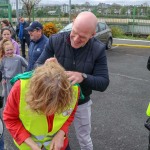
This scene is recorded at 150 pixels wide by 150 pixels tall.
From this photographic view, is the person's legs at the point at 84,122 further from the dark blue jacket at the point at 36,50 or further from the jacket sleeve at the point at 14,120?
the dark blue jacket at the point at 36,50

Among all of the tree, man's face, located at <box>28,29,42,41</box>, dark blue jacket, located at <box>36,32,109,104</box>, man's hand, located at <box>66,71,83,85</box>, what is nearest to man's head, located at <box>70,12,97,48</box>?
dark blue jacket, located at <box>36,32,109,104</box>

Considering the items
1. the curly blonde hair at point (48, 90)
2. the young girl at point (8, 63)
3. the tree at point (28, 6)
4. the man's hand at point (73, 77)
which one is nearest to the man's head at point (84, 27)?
the man's hand at point (73, 77)

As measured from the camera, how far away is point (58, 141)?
5.93ft

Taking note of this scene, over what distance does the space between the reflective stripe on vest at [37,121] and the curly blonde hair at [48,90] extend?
12cm

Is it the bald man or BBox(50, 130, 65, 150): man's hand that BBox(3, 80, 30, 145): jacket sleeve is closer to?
BBox(50, 130, 65, 150): man's hand

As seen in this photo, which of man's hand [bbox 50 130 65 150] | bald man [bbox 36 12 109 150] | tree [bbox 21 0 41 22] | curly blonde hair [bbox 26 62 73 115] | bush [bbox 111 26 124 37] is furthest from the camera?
tree [bbox 21 0 41 22]

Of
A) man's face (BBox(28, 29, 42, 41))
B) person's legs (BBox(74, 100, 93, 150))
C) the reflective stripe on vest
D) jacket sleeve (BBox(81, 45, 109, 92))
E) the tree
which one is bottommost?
person's legs (BBox(74, 100, 93, 150))

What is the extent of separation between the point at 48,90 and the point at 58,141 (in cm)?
54

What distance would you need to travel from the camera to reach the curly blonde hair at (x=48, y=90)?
1.44 meters

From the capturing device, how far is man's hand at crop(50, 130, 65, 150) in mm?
1791

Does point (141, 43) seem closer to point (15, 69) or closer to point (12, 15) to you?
point (12, 15)

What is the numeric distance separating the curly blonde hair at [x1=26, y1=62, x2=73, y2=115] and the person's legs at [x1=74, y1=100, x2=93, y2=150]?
33.6 inches

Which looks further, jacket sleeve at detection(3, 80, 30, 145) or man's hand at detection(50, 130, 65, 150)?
man's hand at detection(50, 130, 65, 150)

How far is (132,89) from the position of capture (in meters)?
5.65
